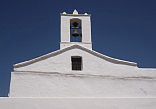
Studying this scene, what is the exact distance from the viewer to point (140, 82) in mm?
12242

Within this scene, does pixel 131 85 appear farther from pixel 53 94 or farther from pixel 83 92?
pixel 53 94

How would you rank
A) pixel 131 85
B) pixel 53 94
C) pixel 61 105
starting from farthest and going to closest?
pixel 131 85
pixel 53 94
pixel 61 105

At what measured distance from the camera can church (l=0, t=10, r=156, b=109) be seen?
11.2 meters

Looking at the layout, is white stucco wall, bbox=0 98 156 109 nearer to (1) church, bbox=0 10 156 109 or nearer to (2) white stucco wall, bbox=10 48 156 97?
(1) church, bbox=0 10 156 109

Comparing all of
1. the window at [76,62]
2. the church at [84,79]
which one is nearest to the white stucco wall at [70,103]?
the church at [84,79]

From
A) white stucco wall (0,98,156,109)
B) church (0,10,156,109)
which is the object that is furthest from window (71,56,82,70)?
white stucco wall (0,98,156,109)

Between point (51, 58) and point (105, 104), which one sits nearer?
point (105, 104)

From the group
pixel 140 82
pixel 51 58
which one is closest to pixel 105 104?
pixel 140 82

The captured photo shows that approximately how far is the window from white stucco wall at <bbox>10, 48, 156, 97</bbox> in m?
0.26

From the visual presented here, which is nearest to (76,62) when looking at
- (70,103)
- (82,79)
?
(82,79)

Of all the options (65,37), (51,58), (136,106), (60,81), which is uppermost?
(65,37)

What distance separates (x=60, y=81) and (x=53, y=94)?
2.59 ft

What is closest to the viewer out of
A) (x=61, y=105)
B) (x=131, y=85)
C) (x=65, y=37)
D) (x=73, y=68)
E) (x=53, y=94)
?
(x=61, y=105)

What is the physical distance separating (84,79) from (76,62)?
1.32 m
